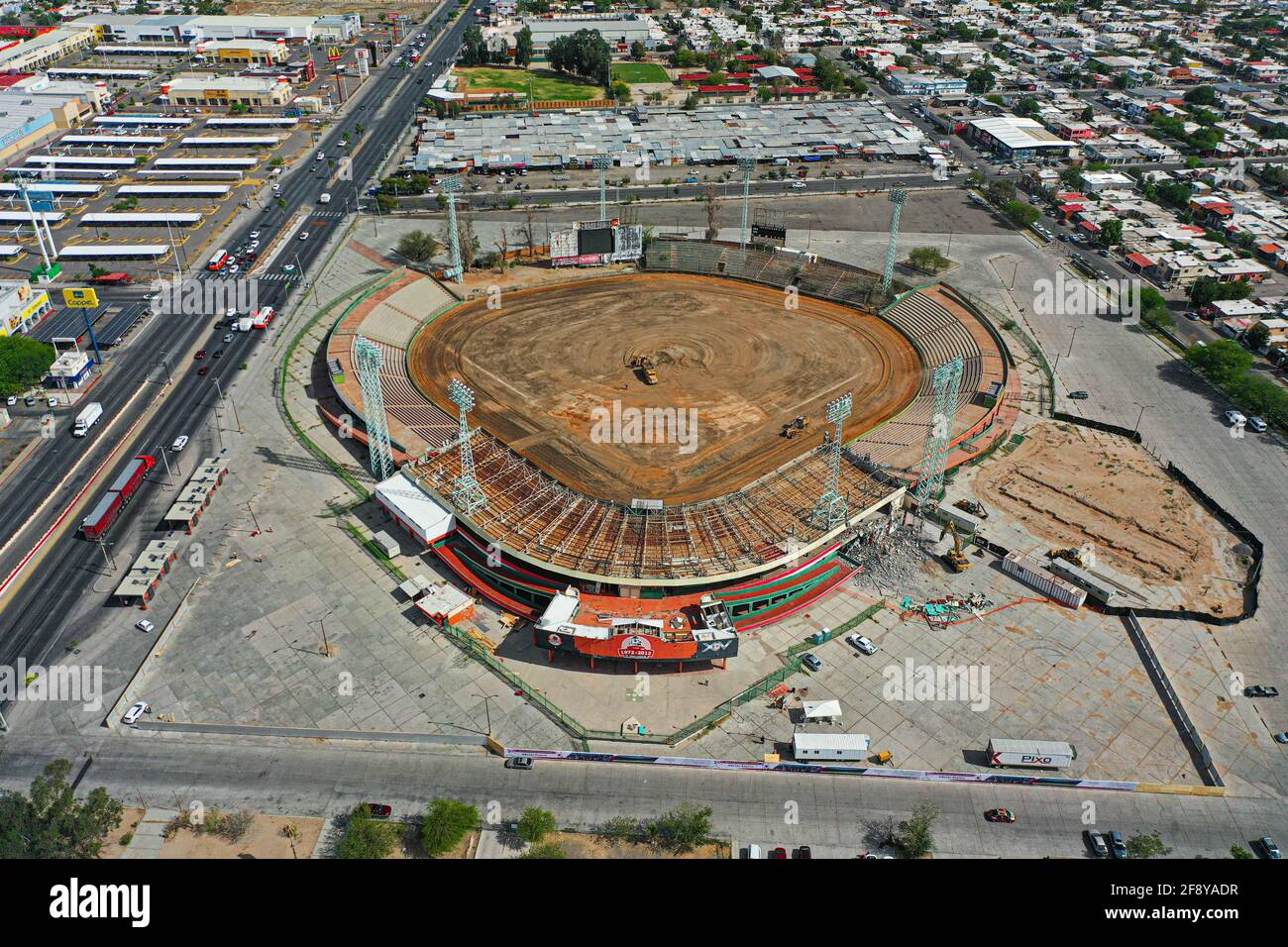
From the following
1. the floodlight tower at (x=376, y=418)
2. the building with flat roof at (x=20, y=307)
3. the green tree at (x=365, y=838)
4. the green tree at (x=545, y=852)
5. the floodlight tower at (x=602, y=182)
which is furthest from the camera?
the floodlight tower at (x=602, y=182)

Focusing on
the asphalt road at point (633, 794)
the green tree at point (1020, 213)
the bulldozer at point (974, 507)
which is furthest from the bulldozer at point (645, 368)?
the green tree at point (1020, 213)

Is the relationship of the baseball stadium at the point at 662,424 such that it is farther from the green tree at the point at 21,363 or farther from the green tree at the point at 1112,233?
the green tree at the point at 1112,233

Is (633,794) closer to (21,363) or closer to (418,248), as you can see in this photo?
(21,363)

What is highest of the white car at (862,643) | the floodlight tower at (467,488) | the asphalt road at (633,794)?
the floodlight tower at (467,488)

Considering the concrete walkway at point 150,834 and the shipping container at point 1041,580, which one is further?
the shipping container at point 1041,580

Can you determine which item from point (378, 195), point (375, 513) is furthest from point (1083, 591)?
point (378, 195)

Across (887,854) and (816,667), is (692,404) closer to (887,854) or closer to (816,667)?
(816,667)

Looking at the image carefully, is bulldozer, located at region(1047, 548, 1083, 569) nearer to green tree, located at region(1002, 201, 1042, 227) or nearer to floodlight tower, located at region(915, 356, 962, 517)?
floodlight tower, located at region(915, 356, 962, 517)
